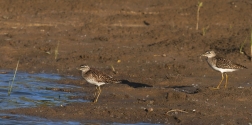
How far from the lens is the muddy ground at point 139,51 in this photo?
41.6 feet

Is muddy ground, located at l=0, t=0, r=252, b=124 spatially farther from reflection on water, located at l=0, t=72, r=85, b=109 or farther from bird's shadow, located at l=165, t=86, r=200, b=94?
reflection on water, located at l=0, t=72, r=85, b=109

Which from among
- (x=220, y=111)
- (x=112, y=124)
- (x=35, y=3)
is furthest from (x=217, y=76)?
(x=35, y=3)

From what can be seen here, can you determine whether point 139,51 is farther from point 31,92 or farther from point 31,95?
point 31,95

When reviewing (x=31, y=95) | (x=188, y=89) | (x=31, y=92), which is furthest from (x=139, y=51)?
(x=31, y=95)

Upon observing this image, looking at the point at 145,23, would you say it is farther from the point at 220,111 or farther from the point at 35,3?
the point at 220,111

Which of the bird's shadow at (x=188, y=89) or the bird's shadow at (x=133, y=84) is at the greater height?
the bird's shadow at (x=188, y=89)

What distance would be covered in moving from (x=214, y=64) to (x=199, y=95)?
190 centimetres

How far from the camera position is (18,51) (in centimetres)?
1870

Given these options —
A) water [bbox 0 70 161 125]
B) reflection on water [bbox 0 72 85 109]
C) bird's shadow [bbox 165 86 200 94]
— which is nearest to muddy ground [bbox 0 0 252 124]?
bird's shadow [bbox 165 86 200 94]

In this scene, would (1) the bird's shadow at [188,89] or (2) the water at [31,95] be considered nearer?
(2) the water at [31,95]

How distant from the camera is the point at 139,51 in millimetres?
→ 18875

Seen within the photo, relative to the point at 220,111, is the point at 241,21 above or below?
below

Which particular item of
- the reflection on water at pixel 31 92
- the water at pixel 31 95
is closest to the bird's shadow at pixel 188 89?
the water at pixel 31 95

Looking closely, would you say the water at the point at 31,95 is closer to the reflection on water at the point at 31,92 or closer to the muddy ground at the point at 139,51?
the reflection on water at the point at 31,92
